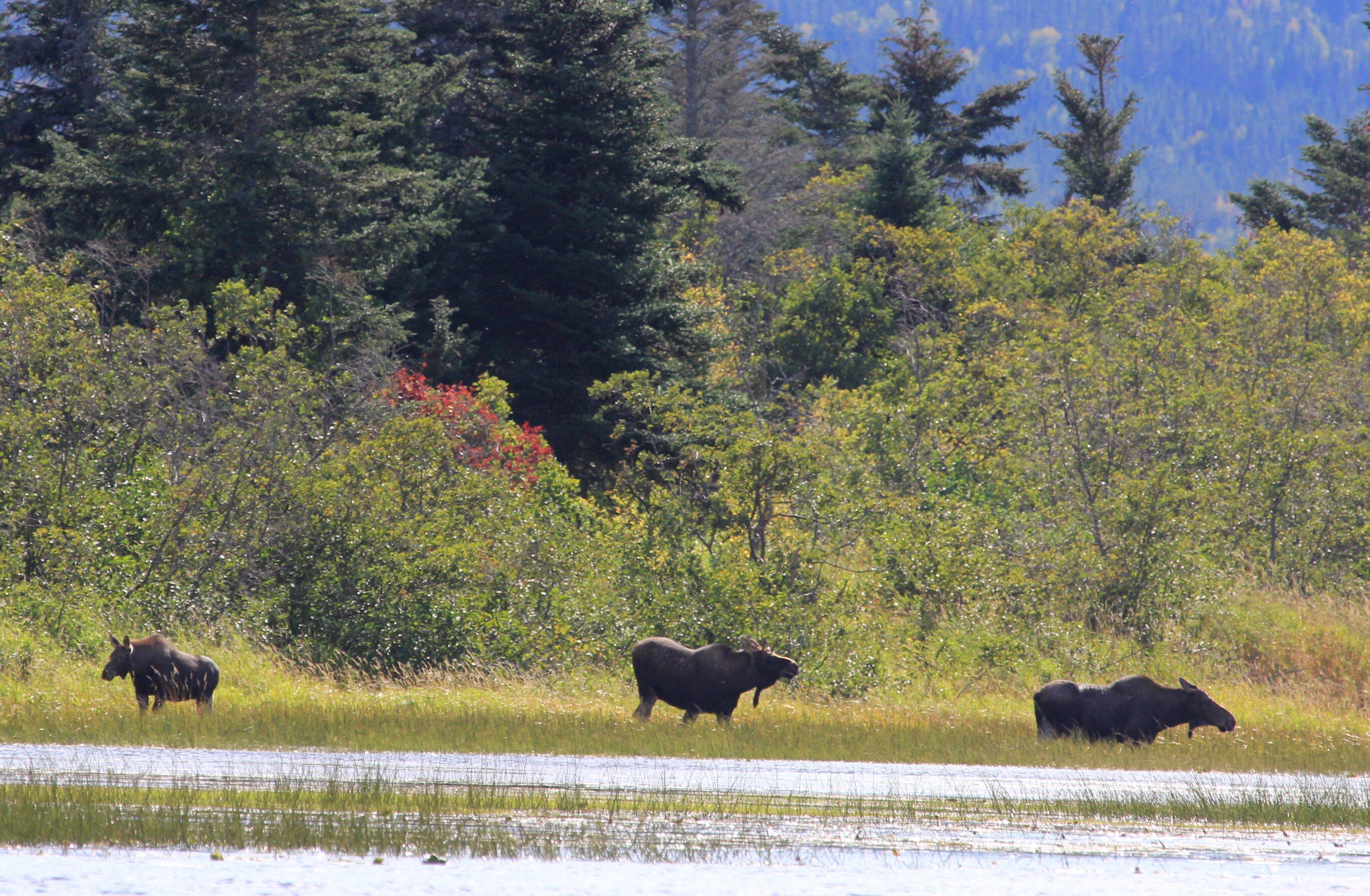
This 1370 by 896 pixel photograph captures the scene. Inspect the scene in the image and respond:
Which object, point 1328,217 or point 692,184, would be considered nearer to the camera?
point 692,184

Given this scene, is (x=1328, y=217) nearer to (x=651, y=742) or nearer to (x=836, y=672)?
(x=836, y=672)

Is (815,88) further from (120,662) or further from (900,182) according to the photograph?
(120,662)

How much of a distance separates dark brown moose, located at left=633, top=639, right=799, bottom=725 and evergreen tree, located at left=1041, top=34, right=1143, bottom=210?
150 ft

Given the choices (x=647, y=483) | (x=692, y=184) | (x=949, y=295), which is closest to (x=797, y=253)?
(x=949, y=295)

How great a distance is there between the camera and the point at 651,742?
1664cm

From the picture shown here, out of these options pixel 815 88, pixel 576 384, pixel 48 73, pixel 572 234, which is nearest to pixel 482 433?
pixel 576 384

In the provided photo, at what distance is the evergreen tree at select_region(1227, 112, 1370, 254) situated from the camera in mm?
61438

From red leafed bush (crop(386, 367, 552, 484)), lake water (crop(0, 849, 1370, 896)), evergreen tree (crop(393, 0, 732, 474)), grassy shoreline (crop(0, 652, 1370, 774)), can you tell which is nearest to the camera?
lake water (crop(0, 849, 1370, 896))

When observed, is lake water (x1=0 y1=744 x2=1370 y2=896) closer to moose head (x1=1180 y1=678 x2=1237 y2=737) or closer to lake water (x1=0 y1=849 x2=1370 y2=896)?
lake water (x1=0 y1=849 x2=1370 y2=896)

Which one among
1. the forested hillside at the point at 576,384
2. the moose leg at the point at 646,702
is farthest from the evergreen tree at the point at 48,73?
the moose leg at the point at 646,702

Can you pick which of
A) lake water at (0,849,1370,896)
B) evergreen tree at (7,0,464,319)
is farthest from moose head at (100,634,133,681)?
evergreen tree at (7,0,464,319)

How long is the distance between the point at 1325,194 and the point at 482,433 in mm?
47568

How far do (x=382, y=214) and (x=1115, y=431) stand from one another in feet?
60.1

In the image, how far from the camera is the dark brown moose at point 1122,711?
57.8 feet
